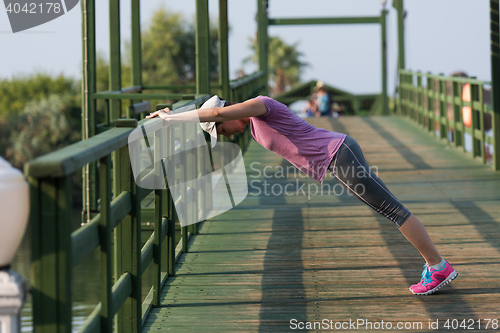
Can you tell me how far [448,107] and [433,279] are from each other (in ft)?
33.3

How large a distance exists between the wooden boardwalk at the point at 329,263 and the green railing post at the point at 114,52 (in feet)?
6.48

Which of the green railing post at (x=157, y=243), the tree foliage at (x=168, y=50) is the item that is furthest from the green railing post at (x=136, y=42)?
the tree foliage at (x=168, y=50)

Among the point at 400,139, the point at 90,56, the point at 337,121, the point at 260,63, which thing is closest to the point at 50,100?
the point at 260,63

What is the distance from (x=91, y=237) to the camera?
2594 millimetres

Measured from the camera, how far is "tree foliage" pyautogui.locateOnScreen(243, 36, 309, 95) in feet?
223

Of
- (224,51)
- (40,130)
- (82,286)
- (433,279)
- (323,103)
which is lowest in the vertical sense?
(82,286)

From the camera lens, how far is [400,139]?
13.1m

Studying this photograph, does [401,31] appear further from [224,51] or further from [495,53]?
[224,51]

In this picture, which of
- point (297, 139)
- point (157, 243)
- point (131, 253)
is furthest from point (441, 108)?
point (131, 253)

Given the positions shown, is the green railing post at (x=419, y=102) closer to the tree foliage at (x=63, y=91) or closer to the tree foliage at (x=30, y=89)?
the tree foliage at (x=63, y=91)

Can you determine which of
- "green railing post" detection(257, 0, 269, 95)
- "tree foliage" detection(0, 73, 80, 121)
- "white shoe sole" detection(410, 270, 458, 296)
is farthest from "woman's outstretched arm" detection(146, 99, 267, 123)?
"tree foliage" detection(0, 73, 80, 121)

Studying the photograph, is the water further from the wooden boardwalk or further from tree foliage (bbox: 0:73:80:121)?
tree foliage (bbox: 0:73:80:121)

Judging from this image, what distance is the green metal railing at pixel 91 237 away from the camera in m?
2.13

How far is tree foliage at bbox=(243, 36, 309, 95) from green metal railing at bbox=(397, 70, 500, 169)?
50.4 m
